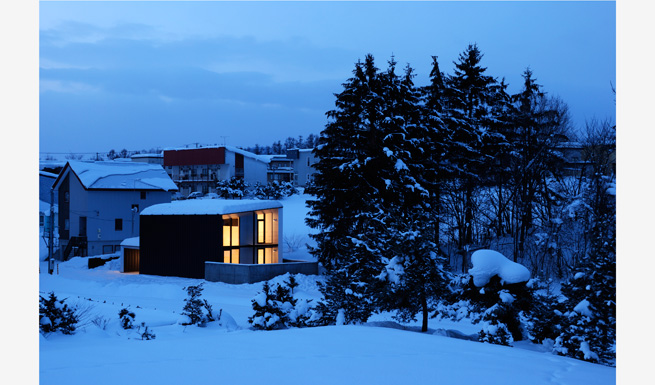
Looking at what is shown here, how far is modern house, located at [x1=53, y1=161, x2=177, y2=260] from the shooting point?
35.6 m

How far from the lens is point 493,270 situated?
32.1ft

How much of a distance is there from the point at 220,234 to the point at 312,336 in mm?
17304

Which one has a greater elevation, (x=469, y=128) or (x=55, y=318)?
(x=469, y=128)

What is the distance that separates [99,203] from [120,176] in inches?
94.6

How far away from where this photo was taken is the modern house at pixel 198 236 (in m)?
24.4

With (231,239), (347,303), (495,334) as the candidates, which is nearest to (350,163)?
(231,239)

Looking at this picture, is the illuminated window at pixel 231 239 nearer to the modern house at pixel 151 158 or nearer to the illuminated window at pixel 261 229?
the illuminated window at pixel 261 229

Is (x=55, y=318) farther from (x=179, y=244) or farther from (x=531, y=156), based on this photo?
(x=531, y=156)

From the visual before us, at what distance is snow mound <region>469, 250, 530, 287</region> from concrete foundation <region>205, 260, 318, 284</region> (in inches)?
545

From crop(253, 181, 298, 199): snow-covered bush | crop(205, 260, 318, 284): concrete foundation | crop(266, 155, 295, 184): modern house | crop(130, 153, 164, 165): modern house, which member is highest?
crop(130, 153, 164, 165): modern house

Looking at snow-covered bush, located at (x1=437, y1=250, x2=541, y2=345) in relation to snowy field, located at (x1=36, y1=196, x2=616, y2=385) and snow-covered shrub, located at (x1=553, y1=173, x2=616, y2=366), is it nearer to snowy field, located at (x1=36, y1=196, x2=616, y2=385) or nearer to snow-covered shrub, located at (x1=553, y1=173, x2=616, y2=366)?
snowy field, located at (x1=36, y1=196, x2=616, y2=385)

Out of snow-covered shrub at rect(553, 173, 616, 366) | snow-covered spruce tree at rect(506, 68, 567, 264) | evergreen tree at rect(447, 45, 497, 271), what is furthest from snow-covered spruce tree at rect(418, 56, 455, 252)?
snow-covered shrub at rect(553, 173, 616, 366)

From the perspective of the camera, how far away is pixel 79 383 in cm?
466

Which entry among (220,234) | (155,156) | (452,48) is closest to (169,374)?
(220,234)
